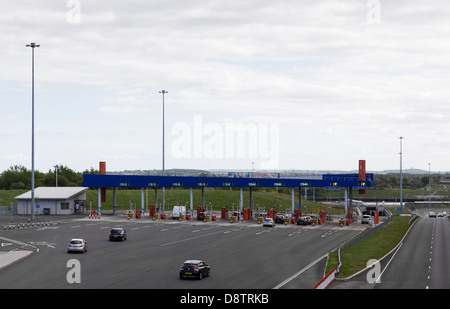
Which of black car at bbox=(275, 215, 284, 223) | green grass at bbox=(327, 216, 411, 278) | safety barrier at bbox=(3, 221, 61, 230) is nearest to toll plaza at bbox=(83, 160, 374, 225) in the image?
black car at bbox=(275, 215, 284, 223)

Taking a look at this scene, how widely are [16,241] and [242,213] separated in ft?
144

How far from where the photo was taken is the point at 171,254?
54.0 meters

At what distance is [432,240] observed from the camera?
70688 millimetres

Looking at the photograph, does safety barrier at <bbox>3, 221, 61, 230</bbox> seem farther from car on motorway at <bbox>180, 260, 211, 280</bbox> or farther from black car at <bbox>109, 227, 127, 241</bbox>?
car on motorway at <bbox>180, 260, 211, 280</bbox>

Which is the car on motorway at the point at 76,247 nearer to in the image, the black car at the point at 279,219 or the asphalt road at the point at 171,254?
the asphalt road at the point at 171,254

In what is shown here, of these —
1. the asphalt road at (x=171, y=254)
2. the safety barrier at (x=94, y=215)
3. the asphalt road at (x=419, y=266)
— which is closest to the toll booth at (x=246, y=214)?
the asphalt road at (x=171, y=254)

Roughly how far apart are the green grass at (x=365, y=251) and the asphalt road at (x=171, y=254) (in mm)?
1746

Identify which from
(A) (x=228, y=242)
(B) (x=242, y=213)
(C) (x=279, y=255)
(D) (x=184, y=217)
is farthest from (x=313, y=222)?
(C) (x=279, y=255)

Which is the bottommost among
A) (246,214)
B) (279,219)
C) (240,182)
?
(279,219)

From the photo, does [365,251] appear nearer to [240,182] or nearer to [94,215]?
[240,182]

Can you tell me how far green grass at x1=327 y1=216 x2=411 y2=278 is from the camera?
44812 millimetres

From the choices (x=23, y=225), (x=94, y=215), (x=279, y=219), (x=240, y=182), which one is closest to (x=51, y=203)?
(x=94, y=215)

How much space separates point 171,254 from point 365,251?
17314mm

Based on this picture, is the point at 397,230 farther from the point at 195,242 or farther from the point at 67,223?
the point at 67,223
